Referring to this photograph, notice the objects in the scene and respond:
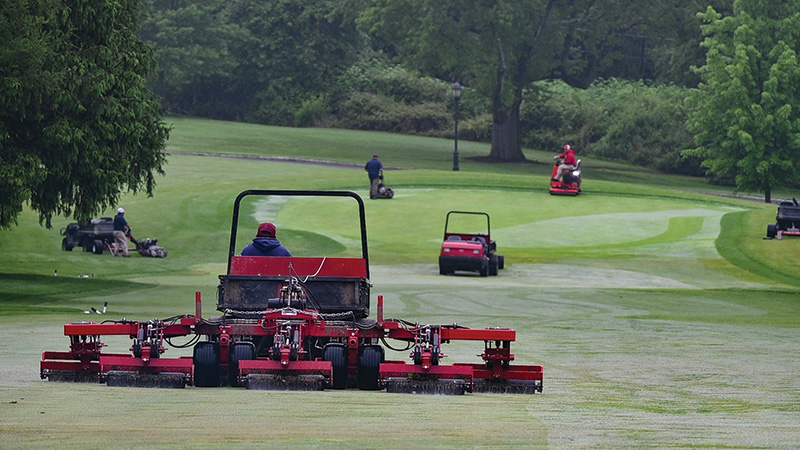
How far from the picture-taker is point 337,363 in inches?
528

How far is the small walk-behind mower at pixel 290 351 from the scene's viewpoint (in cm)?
1283

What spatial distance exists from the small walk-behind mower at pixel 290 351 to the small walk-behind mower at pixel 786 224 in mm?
32420

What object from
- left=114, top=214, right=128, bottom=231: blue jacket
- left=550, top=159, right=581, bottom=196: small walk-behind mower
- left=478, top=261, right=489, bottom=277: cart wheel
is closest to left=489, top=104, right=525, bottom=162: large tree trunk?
left=550, top=159, right=581, bottom=196: small walk-behind mower

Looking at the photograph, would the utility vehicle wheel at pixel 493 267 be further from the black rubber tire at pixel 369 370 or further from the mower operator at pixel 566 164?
the black rubber tire at pixel 369 370

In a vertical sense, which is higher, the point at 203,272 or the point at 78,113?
the point at 78,113

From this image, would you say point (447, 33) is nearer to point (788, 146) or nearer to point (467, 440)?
point (788, 146)

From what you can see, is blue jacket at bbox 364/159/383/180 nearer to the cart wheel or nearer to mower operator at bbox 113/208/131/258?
mower operator at bbox 113/208/131/258

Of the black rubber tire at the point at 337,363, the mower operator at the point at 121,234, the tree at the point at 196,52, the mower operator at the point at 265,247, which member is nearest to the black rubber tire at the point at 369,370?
the black rubber tire at the point at 337,363

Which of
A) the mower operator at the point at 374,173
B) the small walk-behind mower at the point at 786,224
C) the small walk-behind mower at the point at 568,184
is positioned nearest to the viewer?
the small walk-behind mower at the point at 786,224

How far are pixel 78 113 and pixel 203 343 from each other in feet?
60.0

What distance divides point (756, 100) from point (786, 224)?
25.2 meters

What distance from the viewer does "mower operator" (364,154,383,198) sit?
5216 centimetres

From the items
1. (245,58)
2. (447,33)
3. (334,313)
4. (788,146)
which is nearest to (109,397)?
(334,313)

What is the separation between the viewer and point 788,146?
67438 millimetres
